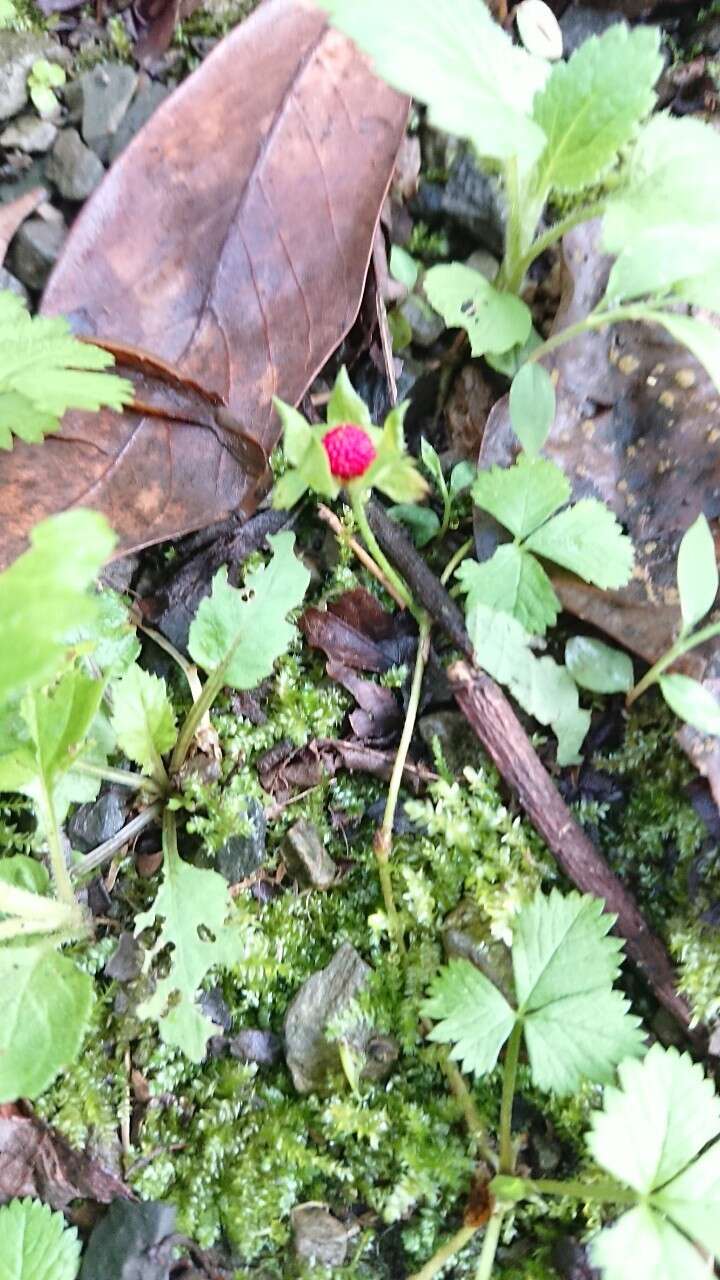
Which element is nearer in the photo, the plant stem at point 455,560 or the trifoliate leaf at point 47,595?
the trifoliate leaf at point 47,595

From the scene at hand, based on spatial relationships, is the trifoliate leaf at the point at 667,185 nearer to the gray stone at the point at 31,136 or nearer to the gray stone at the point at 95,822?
the gray stone at the point at 31,136

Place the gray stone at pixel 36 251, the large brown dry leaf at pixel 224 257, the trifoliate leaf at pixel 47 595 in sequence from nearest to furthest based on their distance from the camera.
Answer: the trifoliate leaf at pixel 47 595
the large brown dry leaf at pixel 224 257
the gray stone at pixel 36 251

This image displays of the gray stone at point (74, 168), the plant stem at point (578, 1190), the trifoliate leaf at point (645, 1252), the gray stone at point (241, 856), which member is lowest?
the trifoliate leaf at point (645, 1252)

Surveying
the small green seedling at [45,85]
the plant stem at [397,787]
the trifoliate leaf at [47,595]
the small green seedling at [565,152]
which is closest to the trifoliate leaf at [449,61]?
the small green seedling at [565,152]

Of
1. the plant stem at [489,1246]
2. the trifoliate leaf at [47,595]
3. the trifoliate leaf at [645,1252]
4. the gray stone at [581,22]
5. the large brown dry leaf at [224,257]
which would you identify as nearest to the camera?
the trifoliate leaf at [47,595]

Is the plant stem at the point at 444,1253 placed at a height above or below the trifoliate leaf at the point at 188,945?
below

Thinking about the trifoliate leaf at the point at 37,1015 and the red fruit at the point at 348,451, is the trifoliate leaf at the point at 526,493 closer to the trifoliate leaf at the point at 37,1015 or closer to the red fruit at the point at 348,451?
the red fruit at the point at 348,451

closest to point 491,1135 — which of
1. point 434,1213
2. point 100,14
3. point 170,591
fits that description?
point 434,1213

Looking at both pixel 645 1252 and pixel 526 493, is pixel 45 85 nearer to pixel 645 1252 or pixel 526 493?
pixel 526 493
